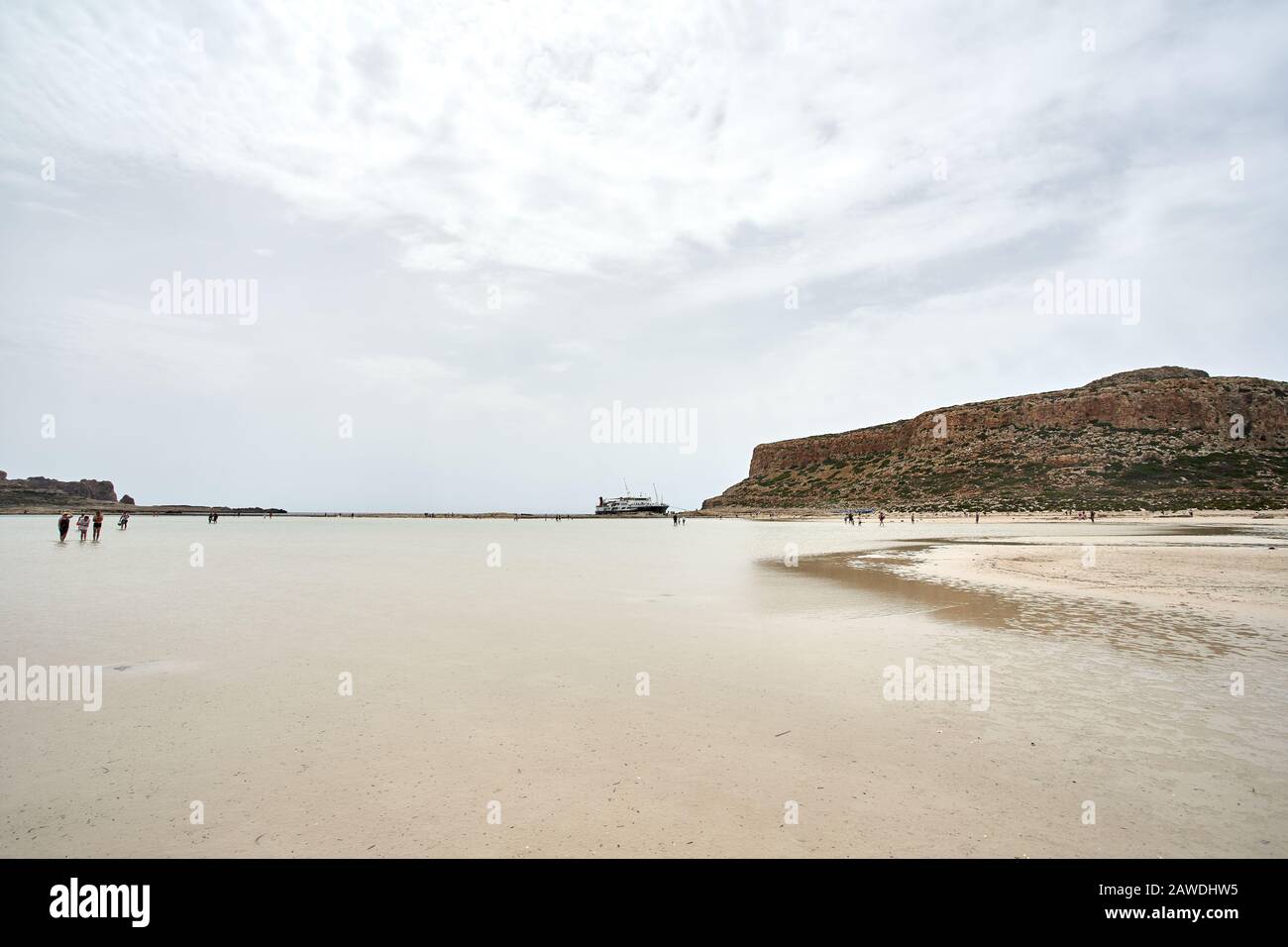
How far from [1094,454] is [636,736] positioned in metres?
103

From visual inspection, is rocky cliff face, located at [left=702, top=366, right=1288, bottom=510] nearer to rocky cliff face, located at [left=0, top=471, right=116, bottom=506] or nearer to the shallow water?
the shallow water

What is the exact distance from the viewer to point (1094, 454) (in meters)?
86.6

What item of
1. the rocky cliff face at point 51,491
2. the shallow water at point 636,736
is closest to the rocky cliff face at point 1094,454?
the shallow water at point 636,736

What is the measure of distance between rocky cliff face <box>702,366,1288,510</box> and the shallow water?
79.4 meters

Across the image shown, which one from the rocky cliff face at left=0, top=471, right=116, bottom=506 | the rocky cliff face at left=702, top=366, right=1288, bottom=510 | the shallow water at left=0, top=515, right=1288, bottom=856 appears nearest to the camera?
the shallow water at left=0, top=515, right=1288, bottom=856

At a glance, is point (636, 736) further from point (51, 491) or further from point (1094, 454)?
point (51, 491)

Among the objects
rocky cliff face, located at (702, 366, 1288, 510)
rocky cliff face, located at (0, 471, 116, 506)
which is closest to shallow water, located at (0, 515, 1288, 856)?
rocky cliff face, located at (702, 366, 1288, 510)

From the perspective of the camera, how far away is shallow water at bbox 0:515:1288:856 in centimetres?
416

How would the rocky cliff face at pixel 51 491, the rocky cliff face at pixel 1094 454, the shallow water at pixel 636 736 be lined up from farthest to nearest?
the rocky cliff face at pixel 51 491
the rocky cliff face at pixel 1094 454
the shallow water at pixel 636 736

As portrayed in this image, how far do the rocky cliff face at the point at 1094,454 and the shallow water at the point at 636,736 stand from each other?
79.4 meters

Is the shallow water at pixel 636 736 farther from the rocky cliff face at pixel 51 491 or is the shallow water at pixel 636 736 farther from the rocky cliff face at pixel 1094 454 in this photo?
the rocky cliff face at pixel 51 491

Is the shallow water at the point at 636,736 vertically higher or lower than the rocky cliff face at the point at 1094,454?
lower

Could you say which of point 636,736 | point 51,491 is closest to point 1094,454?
point 636,736

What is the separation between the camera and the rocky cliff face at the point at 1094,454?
75.0m
